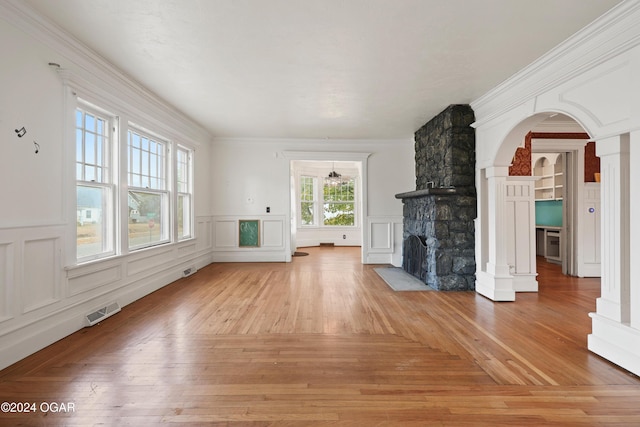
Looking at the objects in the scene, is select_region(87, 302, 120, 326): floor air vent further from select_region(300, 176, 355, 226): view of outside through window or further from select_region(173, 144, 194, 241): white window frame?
select_region(300, 176, 355, 226): view of outside through window

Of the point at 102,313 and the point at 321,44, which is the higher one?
the point at 321,44

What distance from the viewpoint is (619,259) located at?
2344 mm

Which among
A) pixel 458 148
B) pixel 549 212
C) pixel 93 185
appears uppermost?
pixel 458 148

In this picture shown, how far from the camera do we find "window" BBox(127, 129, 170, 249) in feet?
13.1

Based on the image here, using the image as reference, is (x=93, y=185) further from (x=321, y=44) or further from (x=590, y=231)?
(x=590, y=231)

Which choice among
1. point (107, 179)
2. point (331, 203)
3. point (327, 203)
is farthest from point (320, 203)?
point (107, 179)

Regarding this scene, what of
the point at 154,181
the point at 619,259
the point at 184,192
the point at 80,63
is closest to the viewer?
the point at 619,259

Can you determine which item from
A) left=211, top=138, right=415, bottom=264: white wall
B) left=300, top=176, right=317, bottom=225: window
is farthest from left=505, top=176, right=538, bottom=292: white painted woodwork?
left=300, top=176, right=317, bottom=225: window

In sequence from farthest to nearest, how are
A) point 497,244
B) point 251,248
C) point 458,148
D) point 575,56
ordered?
point 251,248 < point 458,148 < point 497,244 < point 575,56

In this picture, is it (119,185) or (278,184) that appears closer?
(119,185)

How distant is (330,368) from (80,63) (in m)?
3.61

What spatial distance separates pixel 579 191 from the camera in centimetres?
507

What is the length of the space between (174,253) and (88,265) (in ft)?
6.41

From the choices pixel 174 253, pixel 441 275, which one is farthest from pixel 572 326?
pixel 174 253
